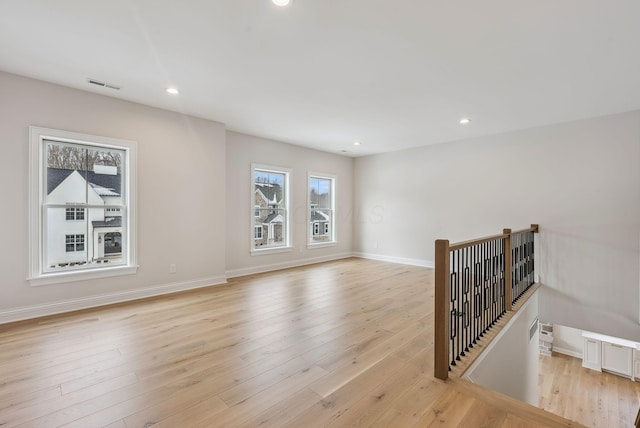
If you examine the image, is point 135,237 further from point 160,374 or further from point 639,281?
point 639,281

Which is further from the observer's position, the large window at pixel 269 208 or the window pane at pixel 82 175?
the large window at pixel 269 208

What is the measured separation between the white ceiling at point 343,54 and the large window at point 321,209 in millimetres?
2741

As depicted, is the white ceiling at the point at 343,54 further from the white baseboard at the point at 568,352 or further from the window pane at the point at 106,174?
the white baseboard at the point at 568,352

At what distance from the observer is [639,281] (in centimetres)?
391

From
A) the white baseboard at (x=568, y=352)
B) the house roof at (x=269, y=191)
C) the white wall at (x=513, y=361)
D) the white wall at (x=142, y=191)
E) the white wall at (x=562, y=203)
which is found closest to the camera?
the white wall at (x=513, y=361)

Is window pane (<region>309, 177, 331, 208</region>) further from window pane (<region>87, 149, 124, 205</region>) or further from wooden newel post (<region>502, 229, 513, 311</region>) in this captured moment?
wooden newel post (<region>502, 229, 513, 311</region>)

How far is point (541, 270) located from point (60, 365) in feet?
20.7

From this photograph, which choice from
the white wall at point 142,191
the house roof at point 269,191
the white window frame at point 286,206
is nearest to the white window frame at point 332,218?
the white window frame at point 286,206

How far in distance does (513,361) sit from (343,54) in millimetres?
3931

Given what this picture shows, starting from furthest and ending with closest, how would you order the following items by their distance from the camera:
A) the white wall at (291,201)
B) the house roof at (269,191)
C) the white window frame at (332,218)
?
the white window frame at (332,218) → the house roof at (269,191) → the white wall at (291,201)

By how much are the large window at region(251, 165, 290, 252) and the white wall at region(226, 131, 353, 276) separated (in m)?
0.13

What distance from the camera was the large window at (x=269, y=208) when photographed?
18.5 feet

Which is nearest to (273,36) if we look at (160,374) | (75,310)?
(160,374)

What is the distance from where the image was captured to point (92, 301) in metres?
3.57
